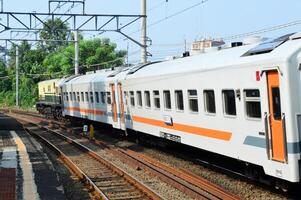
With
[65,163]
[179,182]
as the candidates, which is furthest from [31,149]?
[179,182]

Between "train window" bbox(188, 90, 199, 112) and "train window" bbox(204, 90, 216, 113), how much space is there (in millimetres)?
611

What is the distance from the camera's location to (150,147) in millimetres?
20734

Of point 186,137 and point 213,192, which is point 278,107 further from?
point 186,137

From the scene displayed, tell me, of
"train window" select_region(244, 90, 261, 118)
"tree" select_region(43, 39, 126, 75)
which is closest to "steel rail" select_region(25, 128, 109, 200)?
"train window" select_region(244, 90, 261, 118)

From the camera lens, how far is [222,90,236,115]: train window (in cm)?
1181

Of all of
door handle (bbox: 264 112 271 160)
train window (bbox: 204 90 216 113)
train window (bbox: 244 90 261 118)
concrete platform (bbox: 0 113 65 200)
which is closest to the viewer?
Result: door handle (bbox: 264 112 271 160)

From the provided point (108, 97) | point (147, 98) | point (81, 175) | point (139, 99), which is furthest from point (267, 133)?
point (108, 97)

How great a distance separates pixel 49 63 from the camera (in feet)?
265

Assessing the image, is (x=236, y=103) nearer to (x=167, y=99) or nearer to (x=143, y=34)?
(x=167, y=99)

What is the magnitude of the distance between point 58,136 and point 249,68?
1875cm

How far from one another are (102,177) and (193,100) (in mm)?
3340

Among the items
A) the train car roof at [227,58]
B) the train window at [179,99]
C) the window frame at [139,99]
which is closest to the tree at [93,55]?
the window frame at [139,99]

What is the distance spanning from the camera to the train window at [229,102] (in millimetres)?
11812

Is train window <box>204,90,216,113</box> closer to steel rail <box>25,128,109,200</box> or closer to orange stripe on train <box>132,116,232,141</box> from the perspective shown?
orange stripe on train <box>132,116,232,141</box>
